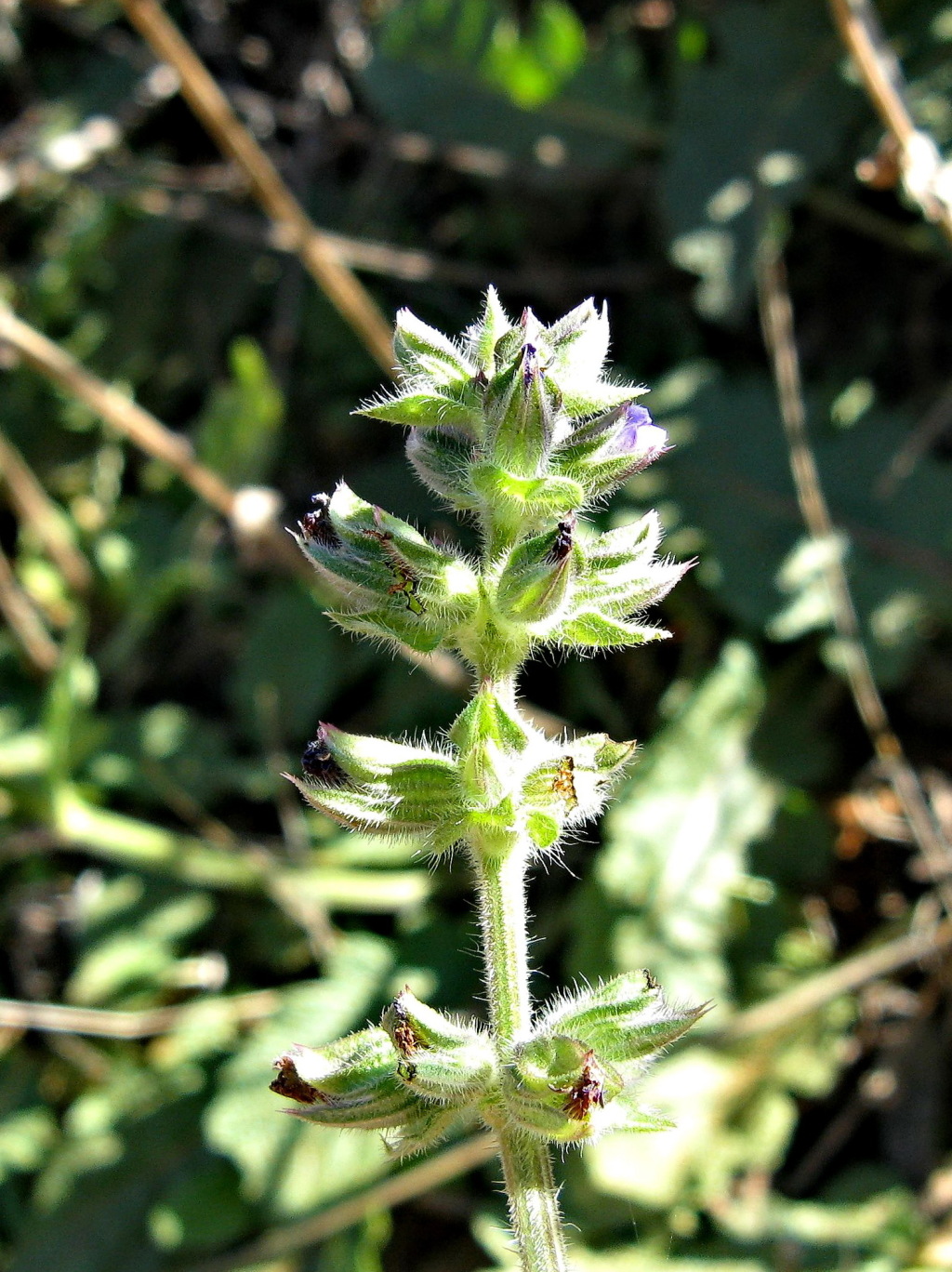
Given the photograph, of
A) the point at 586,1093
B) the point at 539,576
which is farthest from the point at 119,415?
the point at 586,1093

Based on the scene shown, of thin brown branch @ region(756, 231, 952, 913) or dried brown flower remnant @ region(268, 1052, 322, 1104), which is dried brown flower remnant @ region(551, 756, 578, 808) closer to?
dried brown flower remnant @ region(268, 1052, 322, 1104)

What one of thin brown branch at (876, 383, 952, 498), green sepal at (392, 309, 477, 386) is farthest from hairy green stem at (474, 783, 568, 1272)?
thin brown branch at (876, 383, 952, 498)

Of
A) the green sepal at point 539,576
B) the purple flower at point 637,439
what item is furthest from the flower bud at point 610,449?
the green sepal at point 539,576

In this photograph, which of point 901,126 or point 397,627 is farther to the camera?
point 901,126

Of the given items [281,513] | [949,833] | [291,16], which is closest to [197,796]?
[281,513]

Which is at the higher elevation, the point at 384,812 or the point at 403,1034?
the point at 384,812

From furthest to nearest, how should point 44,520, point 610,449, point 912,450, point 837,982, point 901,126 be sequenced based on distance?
point 44,520 < point 912,450 < point 837,982 < point 901,126 < point 610,449

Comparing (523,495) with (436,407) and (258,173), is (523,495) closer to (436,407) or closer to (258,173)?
(436,407)

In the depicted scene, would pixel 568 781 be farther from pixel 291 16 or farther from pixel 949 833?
pixel 291 16
